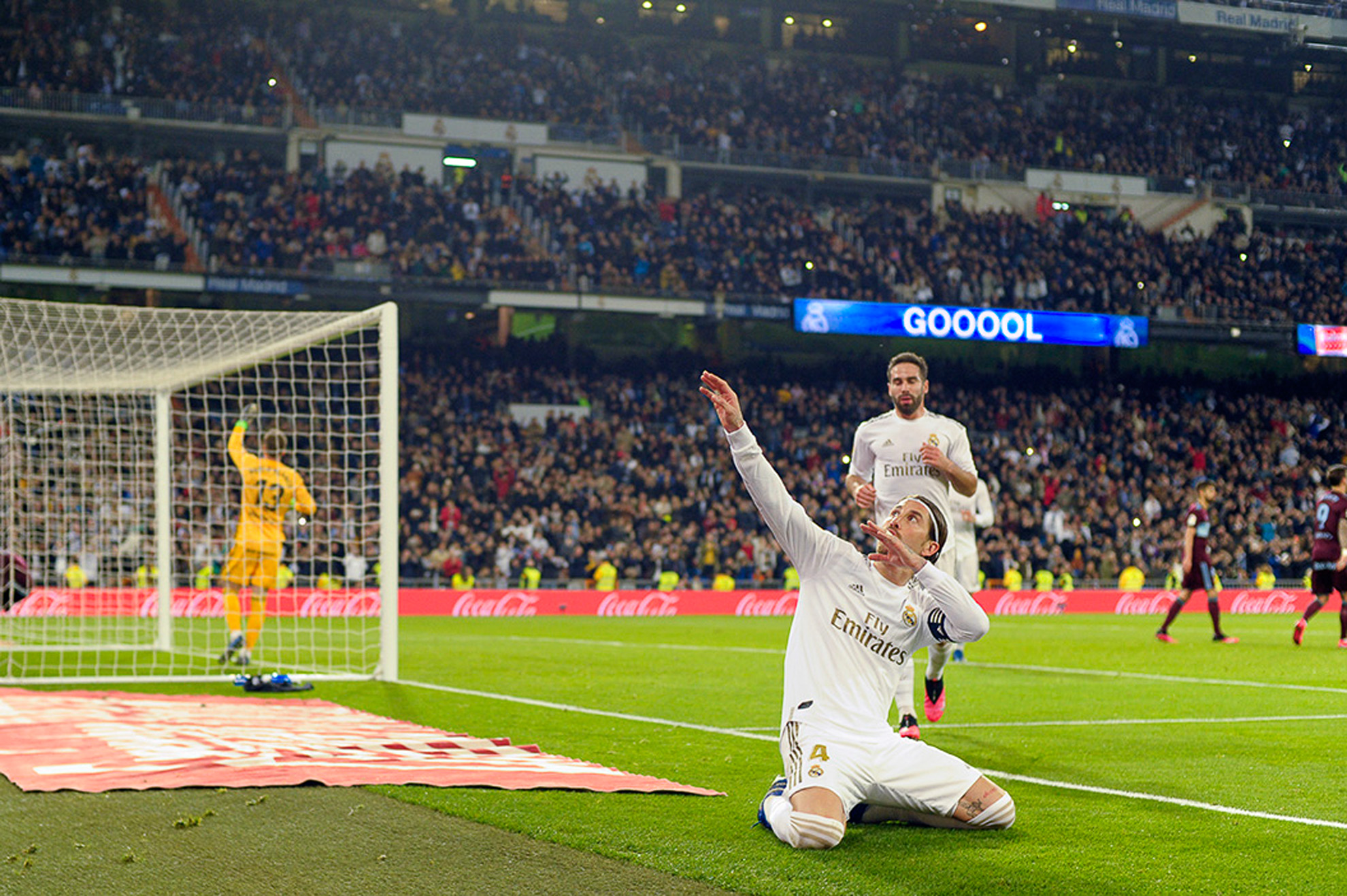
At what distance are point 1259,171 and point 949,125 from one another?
10166 millimetres

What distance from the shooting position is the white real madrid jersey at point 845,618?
5543mm

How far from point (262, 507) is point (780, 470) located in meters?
22.1

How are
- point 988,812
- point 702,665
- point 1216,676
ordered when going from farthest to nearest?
1. point 702,665
2. point 1216,676
3. point 988,812

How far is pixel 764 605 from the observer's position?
1096 inches

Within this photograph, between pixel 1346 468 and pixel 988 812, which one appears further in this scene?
pixel 1346 468

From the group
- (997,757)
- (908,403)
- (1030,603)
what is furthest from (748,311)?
(997,757)

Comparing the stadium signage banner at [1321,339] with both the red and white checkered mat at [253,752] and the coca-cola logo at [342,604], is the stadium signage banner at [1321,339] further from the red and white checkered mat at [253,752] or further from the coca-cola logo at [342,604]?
the red and white checkered mat at [253,752]

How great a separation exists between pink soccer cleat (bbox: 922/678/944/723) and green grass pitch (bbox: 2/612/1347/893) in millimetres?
175

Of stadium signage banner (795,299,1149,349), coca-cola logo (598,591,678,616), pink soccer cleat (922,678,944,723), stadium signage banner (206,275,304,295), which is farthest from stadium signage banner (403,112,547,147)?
pink soccer cleat (922,678,944,723)

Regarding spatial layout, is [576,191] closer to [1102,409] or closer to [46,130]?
[46,130]

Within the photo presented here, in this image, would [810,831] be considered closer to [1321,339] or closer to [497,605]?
[497,605]

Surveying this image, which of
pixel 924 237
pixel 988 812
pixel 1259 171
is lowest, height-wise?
pixel 988 812

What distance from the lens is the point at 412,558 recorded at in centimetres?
2859

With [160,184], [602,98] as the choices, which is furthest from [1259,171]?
[160,184]
